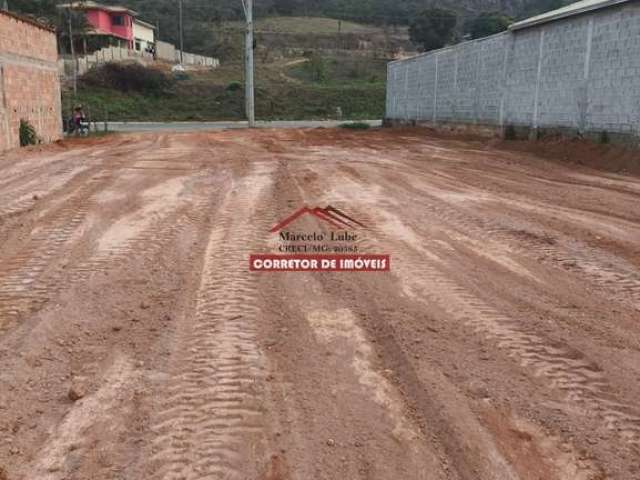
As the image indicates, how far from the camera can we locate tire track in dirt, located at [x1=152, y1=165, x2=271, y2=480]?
2721 millimetres

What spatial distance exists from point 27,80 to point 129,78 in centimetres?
3258

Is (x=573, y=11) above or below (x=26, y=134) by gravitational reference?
above

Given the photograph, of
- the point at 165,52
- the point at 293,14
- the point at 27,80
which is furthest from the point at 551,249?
Answer: the point at 293,14

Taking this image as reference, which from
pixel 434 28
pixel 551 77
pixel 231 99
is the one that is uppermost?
pixel 434 28

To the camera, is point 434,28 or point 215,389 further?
point 434,28

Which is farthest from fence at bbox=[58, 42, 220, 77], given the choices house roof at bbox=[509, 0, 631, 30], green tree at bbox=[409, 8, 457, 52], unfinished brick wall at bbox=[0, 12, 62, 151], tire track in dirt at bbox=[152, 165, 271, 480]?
tire track in dirt at bbox=[152, 165, 271, 480]

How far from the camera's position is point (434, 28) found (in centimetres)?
7600

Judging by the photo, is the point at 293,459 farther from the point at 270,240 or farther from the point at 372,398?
the point at 270,240

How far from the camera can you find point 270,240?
645 cm

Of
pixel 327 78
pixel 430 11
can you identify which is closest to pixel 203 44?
pixel 327 78

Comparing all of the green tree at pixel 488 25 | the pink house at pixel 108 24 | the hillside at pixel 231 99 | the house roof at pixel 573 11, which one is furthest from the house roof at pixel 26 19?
the green tree at pixel 488 25

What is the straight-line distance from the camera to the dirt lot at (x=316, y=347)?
2.79 metres

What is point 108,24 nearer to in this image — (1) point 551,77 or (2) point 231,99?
(2) point 231,99

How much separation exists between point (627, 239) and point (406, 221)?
8.22ft
